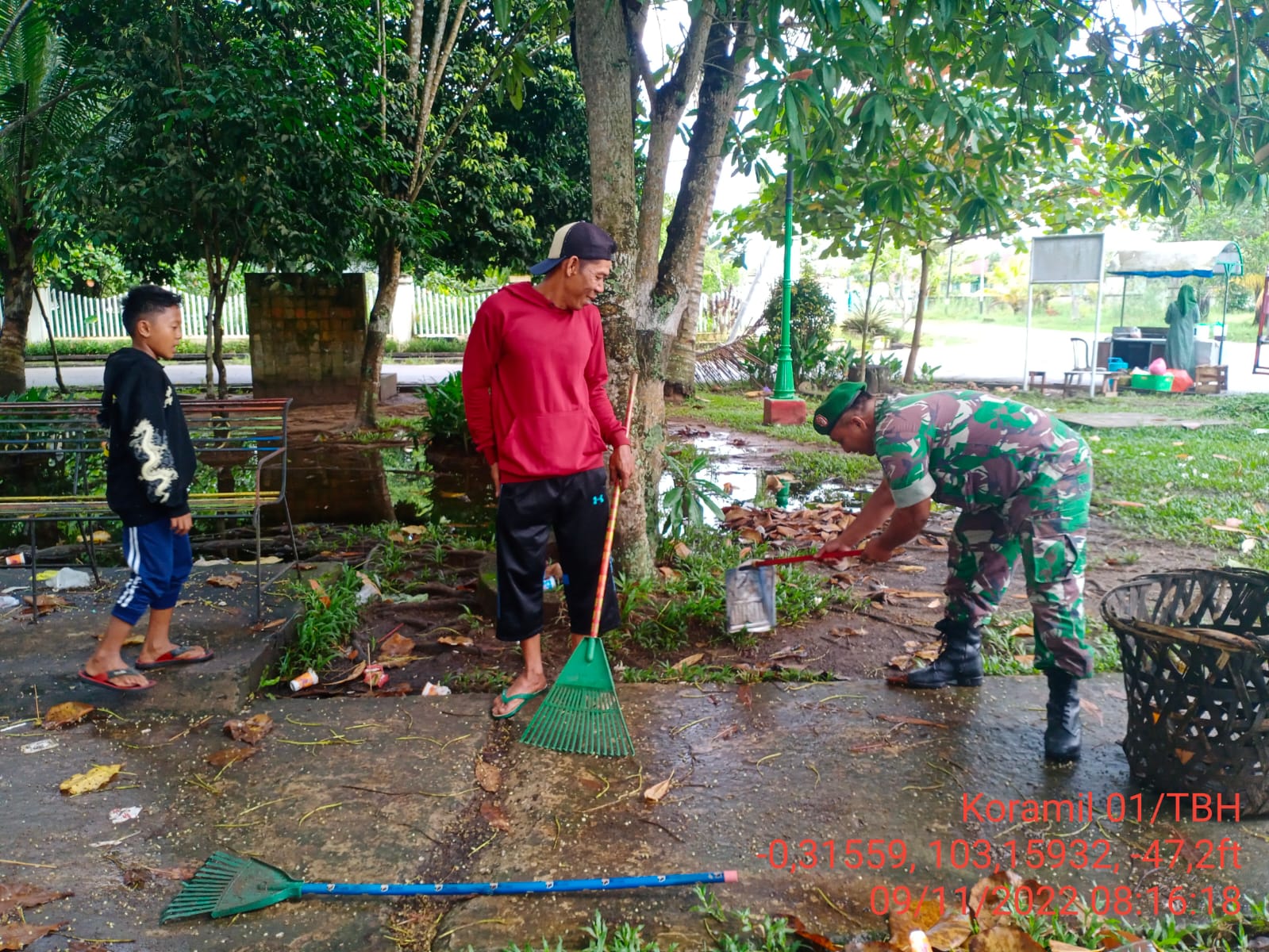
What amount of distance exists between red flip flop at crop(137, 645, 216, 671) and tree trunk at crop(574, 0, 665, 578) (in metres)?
1.97

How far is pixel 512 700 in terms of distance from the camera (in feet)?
12.2

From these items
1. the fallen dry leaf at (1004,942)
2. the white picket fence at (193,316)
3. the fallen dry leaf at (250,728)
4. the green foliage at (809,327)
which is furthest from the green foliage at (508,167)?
the white picket fence at (193,316)

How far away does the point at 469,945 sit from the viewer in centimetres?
238

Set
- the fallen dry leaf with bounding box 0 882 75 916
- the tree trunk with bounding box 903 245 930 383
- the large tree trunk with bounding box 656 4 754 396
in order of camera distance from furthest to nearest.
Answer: the tree trunk with bounding box 903 245 930 383
the large tree trunk with bounding box 656 4 754 396
the fallen dry leaf with bounding box 0 882 75 916

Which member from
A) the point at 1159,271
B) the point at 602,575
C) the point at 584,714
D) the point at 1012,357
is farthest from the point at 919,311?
the point at 584,714

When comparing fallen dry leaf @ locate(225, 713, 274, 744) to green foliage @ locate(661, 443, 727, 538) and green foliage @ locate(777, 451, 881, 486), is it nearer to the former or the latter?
green foliage @ locate(661, 443, 727, 538)

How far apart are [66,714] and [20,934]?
138 cm

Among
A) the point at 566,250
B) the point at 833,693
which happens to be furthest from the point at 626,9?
the point at 833,693

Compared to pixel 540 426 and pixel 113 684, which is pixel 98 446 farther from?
pixel 540 426

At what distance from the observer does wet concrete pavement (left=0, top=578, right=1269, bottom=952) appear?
254cm

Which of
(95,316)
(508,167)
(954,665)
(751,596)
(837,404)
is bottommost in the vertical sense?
(954,665)

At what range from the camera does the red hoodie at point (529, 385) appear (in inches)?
139

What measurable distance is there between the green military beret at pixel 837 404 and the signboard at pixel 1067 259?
1274 centimetres

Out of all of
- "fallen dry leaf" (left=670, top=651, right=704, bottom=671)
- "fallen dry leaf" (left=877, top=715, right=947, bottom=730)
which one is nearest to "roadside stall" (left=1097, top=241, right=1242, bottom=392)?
"fallen dry leaf" (left=670, top=651, right=704, bottom=671)
